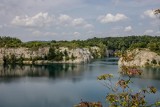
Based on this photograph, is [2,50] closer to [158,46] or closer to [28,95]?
[158,46]

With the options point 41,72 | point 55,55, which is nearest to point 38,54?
point 55,55

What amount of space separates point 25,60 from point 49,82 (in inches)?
2103

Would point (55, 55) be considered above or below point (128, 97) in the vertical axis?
below

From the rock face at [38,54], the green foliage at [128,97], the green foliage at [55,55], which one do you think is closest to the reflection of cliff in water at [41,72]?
the rock face at [38,54]

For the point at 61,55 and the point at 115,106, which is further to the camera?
the point at 61,55

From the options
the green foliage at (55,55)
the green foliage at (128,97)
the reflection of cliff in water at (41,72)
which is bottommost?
the reflection of cliff in water at (41,72)

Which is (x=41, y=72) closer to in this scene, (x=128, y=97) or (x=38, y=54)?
(x=38, y=54)

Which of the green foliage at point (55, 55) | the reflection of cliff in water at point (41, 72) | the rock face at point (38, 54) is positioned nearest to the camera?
the reflection of cliff in water at point (41, 72)

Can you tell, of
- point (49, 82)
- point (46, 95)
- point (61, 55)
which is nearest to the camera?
point (46, 95)

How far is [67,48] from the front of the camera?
117812 millimetres

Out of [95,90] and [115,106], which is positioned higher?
[115,106]

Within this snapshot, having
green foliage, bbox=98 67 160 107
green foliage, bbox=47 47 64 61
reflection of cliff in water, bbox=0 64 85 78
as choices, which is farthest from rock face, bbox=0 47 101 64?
green foliage, bbox=98 67 160 107

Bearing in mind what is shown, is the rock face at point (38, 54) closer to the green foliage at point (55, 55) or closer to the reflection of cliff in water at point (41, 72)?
the green foliage at point (55, 55)

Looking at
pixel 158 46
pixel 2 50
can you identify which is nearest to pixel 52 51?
pixel 2 50
